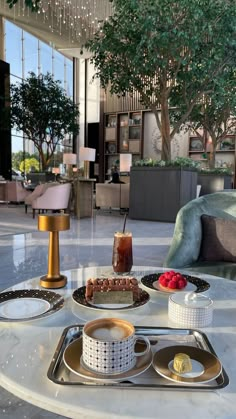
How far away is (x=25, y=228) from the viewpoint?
5625 millimetres

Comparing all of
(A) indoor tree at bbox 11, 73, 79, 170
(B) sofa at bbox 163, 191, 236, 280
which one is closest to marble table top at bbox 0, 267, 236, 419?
(B) sofa at bbox 163, 191, 236, 280

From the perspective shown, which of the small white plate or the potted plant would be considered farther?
the potted plant

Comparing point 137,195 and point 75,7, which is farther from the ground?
point 75,7

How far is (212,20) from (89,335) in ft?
20.3

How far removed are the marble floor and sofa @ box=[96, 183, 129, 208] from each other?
1.71 m

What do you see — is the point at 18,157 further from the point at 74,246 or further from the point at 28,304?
the point at 28,304

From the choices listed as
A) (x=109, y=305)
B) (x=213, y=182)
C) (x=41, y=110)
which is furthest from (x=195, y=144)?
(x=109, y=305)

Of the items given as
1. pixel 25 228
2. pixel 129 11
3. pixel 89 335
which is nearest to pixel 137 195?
pixel 25 228

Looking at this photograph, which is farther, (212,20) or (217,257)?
(212,20)

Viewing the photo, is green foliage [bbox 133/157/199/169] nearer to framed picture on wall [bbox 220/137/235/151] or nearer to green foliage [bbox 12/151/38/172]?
framed picture on wall [bbox 220/137/235/151]

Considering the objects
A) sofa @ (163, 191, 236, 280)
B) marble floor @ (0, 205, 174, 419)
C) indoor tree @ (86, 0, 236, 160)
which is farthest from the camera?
indoor tree @ (86, 0, 236, 160)

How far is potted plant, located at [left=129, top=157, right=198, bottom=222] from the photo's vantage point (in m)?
6.51

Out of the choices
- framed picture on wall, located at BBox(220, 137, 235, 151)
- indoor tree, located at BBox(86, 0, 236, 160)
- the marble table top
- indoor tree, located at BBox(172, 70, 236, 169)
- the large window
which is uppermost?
the large window

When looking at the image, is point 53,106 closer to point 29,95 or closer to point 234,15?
point 29,95
